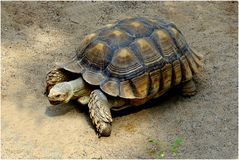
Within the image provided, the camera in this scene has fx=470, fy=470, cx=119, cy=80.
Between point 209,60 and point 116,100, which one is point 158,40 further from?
point 209,60

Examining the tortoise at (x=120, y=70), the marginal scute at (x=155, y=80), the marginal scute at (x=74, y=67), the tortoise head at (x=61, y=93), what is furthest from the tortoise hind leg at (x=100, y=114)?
the marginal scute at (x=155, y=80)

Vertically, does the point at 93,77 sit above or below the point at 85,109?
above

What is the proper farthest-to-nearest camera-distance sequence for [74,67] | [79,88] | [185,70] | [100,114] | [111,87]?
[185,70]
[74,67]
[79,88]
[111,87]
[100,114]

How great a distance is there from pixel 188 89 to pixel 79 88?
1.13 m

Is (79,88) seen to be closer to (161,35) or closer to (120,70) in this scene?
(120,70)

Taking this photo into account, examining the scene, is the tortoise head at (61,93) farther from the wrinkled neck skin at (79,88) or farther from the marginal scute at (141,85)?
the marginal scute at (141,85)

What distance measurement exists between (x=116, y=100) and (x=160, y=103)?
0.55 metres

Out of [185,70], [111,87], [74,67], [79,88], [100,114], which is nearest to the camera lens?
[100,114]

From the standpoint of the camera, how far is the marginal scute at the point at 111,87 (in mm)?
4250

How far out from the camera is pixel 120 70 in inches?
170

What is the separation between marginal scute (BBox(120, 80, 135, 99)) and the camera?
14.0ft

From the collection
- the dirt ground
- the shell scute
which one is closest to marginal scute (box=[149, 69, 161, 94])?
the shell scute

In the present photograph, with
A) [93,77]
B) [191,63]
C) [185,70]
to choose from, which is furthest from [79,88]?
[191,63]

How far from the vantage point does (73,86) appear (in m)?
4.38
